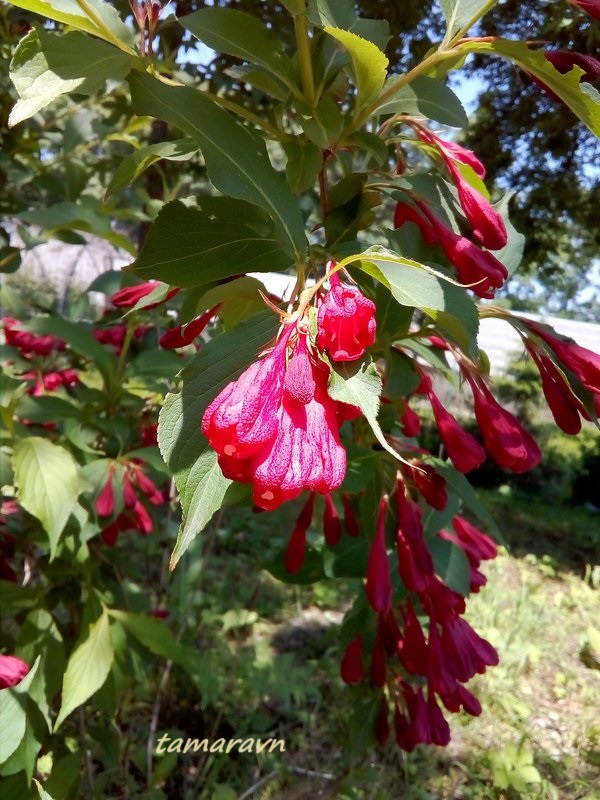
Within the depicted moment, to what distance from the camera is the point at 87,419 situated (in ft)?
4.37

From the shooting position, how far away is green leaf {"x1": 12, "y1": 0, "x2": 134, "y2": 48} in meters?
0.48

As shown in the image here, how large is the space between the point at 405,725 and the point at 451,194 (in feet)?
3.07

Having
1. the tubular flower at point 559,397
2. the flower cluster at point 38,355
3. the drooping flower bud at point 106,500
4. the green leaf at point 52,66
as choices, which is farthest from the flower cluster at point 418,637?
the flower cluster at point 38,355

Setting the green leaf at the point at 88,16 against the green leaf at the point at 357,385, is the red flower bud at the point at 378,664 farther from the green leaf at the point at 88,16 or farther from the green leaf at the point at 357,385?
the green leaf at the point at 88,16

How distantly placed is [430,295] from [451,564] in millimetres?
592

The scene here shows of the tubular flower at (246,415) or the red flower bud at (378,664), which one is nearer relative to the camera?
the tubular flower at (246,415)

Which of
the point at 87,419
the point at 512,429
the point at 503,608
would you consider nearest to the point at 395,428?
the point at 512,429

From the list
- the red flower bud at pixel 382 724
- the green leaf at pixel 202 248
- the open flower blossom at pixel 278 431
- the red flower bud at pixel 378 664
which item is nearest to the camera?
the open flower blossom at pixel 278 431

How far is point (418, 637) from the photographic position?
1.03 meters

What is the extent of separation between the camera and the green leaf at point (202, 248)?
0.59 meters

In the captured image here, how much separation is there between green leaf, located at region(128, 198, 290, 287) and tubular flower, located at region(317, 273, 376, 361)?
0.56 feet

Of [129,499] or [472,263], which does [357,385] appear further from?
[129,499]

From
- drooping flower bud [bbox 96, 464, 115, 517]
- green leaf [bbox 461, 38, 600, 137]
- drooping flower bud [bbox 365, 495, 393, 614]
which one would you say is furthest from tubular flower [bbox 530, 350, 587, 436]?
drooping flower bud [bbox 96, 464, 115, 517]

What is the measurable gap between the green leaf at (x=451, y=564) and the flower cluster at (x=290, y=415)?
22.8 inches
